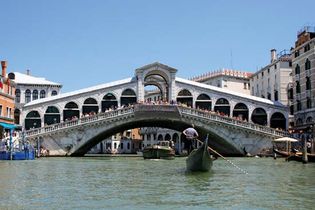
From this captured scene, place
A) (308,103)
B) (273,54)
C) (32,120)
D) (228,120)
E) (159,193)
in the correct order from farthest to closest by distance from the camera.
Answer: (273,54), (32,120), (308,103), (228,120), (159,193)

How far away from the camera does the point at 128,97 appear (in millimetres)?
36688

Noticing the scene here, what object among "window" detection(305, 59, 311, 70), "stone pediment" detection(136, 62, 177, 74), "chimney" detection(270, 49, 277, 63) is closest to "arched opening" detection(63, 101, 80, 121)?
"stone pediment" detection(136, 62, 177, 74)

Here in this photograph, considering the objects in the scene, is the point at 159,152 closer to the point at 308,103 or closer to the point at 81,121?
the point at 81,121

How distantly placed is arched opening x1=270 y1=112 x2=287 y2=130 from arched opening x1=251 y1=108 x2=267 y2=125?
1.69ft

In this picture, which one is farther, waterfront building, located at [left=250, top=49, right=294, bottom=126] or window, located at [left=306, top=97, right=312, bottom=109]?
waterfront building, located at [left=250, top=49, right=294, bottom=126]

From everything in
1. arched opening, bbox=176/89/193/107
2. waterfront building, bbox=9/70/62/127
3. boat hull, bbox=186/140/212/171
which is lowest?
boat hull, bbox=186/140/212/171

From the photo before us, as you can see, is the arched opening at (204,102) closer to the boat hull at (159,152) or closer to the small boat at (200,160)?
the boat hull at (159,152)

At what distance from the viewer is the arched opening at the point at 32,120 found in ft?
118

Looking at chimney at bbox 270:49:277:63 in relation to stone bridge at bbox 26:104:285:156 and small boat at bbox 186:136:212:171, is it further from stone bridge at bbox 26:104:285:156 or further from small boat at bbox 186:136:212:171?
small boat at bbox 186:136:212:171

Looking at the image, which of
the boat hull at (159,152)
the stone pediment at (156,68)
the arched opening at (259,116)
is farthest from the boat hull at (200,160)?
the arched opening at (259,116)

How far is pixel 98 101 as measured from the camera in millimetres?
36344

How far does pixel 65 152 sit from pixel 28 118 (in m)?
4.67

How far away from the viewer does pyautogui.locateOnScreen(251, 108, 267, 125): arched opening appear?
36.8 m

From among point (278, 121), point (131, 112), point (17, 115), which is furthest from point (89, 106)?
point (278, 121)
